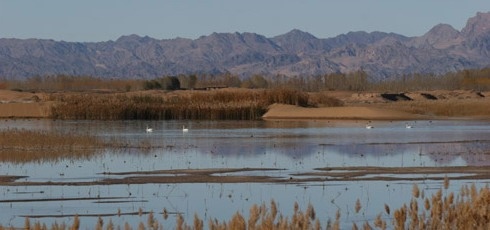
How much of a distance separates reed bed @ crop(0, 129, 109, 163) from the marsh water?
1.01 m

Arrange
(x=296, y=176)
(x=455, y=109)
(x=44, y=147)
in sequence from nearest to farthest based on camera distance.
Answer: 1. (x=296, y=176)
2. (x=44, y=147)
3. (x=455, y=109)

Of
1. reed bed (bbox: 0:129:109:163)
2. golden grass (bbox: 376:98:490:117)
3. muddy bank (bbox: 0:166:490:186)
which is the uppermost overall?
muddy bank (bbox: 0:166:490:186)

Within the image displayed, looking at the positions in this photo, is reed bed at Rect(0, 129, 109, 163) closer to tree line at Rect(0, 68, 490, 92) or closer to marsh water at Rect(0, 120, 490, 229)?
marsh water at Rect(0, 120, 490, 229)

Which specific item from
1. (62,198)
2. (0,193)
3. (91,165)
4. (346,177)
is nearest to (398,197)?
(346,177)

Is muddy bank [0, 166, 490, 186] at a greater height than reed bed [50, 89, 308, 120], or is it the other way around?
muddy bank [0, 166, 490, 186]

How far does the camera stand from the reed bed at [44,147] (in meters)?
31.3

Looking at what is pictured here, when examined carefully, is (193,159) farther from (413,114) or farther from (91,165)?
(413,114)

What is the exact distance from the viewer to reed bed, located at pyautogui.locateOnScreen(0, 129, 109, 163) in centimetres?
3128

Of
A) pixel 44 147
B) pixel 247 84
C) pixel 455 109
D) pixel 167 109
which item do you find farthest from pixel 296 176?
pixel 247 84

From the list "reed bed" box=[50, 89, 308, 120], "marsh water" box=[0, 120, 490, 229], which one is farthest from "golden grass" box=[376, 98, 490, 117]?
"marsh water" box=[0, 120, 490, 229]

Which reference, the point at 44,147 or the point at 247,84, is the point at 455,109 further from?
the point at 247,84

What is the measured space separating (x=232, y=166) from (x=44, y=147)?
32.2ft

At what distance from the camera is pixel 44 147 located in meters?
35.2

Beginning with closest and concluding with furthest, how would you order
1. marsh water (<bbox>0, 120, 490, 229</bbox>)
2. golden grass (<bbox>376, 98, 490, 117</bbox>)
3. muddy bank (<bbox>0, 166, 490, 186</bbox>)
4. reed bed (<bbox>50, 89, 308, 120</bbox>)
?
1. marsh water (<bbox>0, 120, 490, 229</bbox>)
2. muddy bank (<bbox>0, 166, 490, 186</bbox>)
3. reed bed (<bbox>50, 89, 308, 120</bbox>)
4. golden grass (<bbox>376, 98, 490, 117</bbox>)
